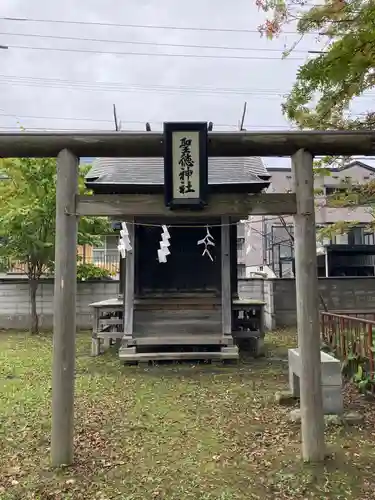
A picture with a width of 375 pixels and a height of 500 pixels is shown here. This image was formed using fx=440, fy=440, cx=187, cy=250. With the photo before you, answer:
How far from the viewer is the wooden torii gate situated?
406cm

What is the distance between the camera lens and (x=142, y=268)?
10328mm

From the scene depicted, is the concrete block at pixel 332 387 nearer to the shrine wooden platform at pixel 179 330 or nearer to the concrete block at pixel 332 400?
the concrete block at pixel 332 400

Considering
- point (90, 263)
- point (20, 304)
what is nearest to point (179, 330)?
point (20, 304)

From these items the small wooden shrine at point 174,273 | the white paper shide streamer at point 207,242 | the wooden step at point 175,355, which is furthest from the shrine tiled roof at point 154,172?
the wooden step at point 175,355

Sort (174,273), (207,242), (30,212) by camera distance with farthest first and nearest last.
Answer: (30,212), (174,273), (207,242)

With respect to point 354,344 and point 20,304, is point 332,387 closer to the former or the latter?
point 354,344

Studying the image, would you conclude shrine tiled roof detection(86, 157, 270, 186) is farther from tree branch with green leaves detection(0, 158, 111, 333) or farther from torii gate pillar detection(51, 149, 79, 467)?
torii gate pillar detection(51, 149, 79, 467)

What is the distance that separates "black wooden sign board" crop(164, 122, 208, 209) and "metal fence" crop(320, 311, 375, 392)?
11.4ft

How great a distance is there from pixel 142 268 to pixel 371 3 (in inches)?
296

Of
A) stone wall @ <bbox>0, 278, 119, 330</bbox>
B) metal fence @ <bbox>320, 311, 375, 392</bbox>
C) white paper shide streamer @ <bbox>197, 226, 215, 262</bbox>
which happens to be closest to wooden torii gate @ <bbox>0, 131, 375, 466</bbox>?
metal fence @ <bbox>320, 311, 375, 392</bbox>

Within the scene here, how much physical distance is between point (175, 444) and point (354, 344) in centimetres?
369

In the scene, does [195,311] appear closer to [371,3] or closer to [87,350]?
[87,350]

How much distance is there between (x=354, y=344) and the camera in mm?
6953

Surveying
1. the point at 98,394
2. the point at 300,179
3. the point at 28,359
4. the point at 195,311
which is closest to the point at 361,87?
the point at 300,179
